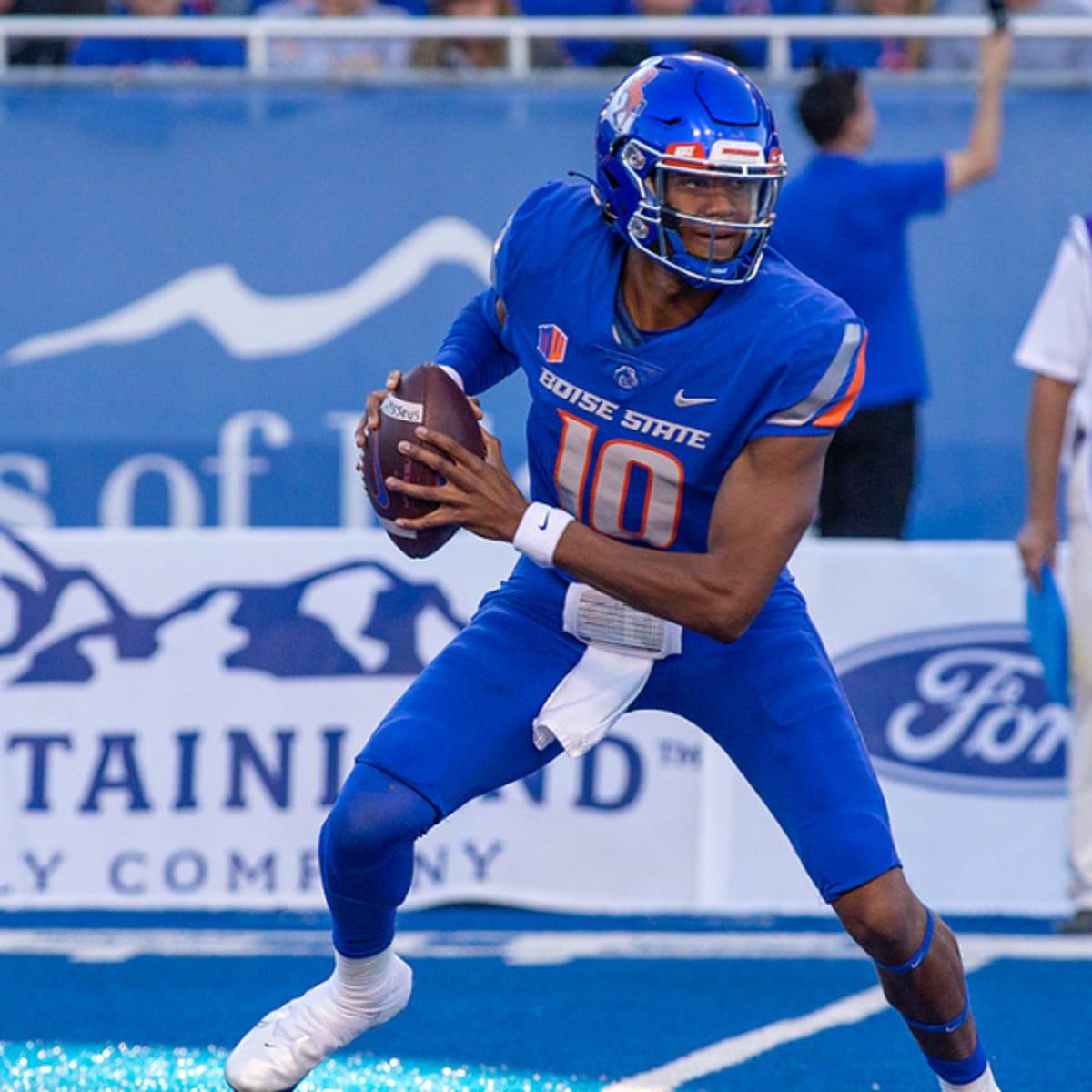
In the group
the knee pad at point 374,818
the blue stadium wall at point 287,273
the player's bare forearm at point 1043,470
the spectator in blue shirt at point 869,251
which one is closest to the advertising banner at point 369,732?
the player's bare forearm at point 1043,470

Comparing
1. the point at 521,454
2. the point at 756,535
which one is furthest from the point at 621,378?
the point at 521,454

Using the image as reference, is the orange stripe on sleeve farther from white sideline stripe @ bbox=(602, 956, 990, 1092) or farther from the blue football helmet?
white sideline stripe @ bbox=(602, 956, 990, 1092)

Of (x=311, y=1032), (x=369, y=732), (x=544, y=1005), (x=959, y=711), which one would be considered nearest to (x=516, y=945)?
(x=544, y=1005)

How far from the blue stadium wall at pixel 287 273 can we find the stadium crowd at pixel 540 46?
214 mm

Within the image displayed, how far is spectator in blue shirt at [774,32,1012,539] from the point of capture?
19.6 ft

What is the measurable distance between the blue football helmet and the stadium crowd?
3597 millimetres

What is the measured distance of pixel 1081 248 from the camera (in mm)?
5227

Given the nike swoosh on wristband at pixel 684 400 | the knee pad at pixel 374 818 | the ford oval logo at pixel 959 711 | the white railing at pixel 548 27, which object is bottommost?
the ford oval logo at pixel 959 711

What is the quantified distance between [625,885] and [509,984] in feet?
2.60

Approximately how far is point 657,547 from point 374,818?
2.37ft

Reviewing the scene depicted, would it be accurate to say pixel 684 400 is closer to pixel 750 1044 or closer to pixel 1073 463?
pixel 750 1044

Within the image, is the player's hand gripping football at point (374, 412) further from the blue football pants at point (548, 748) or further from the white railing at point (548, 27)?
the white railing at point (548, 27)

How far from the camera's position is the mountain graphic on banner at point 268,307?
7.18 metres

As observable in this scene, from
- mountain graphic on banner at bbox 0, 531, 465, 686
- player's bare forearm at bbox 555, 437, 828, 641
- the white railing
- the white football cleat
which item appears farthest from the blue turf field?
the white railing
